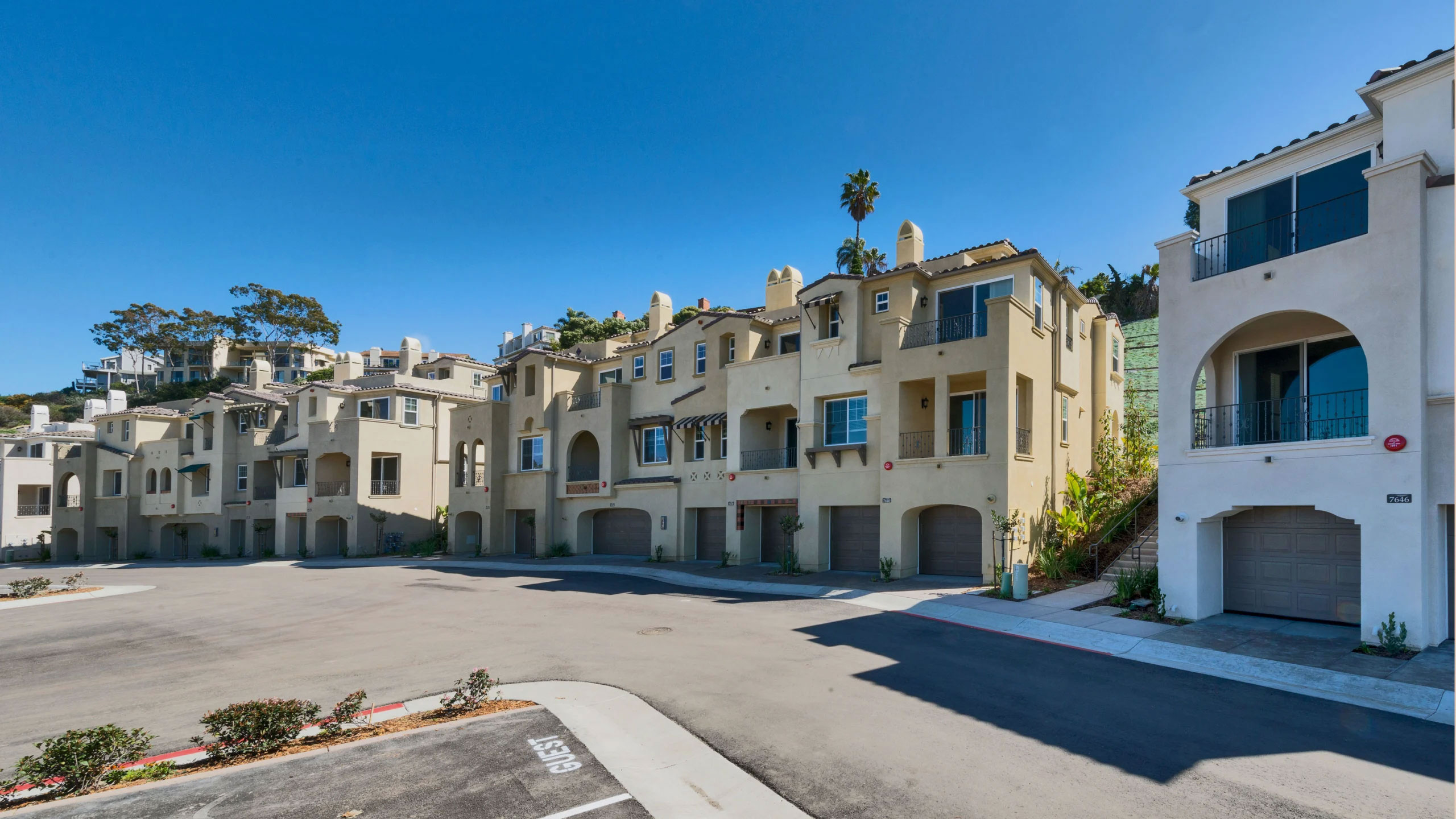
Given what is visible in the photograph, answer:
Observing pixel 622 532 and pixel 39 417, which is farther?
pixel 39 417

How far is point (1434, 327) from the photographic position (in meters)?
13.0

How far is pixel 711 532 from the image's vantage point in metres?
32.1

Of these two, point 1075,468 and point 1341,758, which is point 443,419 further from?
point 1341,758

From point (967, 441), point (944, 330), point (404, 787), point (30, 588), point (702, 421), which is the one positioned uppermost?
point (944, 330)

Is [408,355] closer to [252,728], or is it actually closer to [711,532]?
[711,532]

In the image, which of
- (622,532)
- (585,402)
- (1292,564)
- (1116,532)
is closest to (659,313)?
(585,402)

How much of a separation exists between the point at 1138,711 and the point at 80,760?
42.0 feet

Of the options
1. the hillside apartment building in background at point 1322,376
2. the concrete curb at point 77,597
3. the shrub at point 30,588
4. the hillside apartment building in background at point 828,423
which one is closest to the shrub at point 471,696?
the hillside apartment building in background at point 1322,376

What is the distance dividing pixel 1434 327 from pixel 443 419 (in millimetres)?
45390

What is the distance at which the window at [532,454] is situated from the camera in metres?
38.3

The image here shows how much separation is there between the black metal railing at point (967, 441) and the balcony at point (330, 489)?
33689 millimetres

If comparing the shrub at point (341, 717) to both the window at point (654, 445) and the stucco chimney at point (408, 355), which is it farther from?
the stucco chimney at point (408, 355)

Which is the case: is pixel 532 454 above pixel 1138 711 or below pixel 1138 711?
above

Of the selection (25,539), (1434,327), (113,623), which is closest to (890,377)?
(1434,327)
